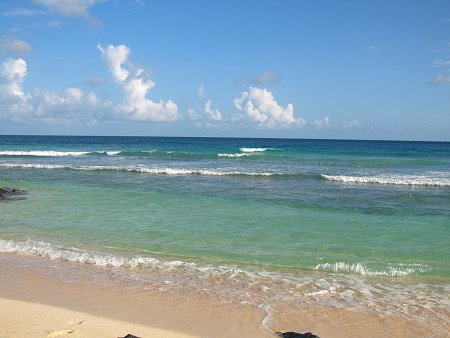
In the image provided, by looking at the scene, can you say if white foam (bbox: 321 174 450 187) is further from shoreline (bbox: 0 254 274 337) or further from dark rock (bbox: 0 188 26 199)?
shoreline (bbox: 0 254 274 337)

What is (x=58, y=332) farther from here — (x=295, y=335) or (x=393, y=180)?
(x=393, y=180)

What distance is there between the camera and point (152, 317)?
595 centimetres

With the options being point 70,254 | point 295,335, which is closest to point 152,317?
point 295,335

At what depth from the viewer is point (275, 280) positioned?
296 inches

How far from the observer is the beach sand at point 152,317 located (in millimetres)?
5434

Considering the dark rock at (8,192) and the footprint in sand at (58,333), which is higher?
the dark rock at (8,192)

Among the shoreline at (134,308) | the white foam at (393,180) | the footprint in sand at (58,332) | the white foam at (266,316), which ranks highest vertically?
the white foam at (393,180)

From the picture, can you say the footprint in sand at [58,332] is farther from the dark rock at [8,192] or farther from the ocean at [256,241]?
the dark rock at [8,192]

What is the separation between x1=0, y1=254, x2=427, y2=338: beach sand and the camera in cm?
543

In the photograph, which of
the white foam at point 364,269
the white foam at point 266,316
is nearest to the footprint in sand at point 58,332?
the white foam at point 266,316

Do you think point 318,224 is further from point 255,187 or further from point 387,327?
point 255,187

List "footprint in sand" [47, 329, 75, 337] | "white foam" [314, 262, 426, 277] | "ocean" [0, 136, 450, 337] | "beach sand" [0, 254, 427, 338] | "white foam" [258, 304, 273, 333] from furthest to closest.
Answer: "white foam" [314, 262, 426, 277], "ocean" [0, 136, 450, 337], "white foam" [258, 304, 273, 333], "beach sand" [0, 254, 427, 338], "footprint in sand" [47, 329, 75, 337]

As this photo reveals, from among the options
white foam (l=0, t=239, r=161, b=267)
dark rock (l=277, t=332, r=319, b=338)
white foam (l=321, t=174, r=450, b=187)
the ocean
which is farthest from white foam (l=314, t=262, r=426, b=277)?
white foam (l=321, t=174, r=450, b=187)

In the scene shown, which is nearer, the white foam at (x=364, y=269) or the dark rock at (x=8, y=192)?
the white foam at (x=364, y=269)
